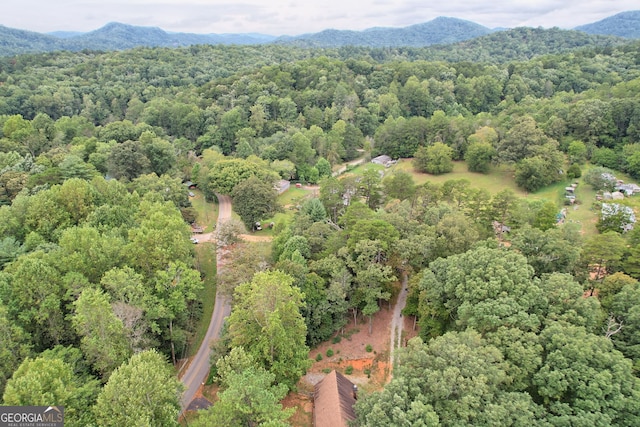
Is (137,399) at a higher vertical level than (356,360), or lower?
higher

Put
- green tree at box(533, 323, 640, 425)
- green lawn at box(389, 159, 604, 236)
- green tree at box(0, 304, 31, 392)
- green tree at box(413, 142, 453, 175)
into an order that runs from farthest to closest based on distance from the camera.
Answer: green tree at box(413, 142, 453, 175) < green lawn at box(389, 159, 604, 236) < green tree at box(0, 304, 31, 392) < green tree at box(533, 323, 640, 425)

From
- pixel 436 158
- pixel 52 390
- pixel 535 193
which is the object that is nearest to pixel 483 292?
pixel 52 390

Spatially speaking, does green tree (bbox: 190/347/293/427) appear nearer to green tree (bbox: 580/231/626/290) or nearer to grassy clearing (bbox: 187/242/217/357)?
grassy clearing (bbox: 187/242/217/357)

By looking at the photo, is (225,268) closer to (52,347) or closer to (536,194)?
(52,347)

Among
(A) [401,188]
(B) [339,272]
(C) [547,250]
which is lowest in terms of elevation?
(B) [339,272]

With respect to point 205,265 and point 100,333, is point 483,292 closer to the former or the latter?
point 100,333

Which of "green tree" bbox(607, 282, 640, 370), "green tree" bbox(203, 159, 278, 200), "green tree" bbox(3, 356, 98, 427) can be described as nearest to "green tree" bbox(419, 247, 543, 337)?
"green tree" bbox(607, 282, 640, 370)
